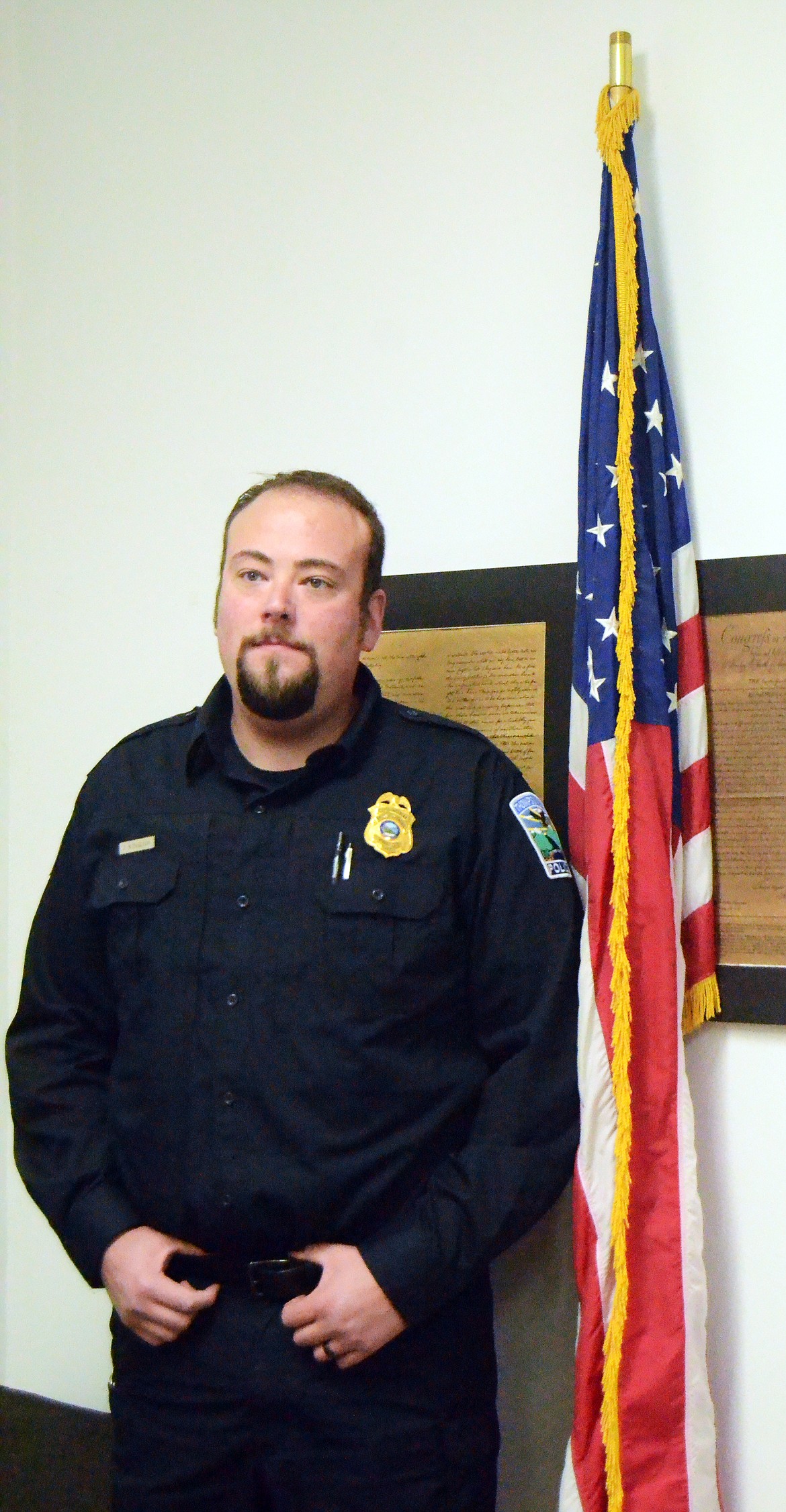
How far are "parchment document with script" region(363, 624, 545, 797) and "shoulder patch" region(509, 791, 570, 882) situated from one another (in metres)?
0.22

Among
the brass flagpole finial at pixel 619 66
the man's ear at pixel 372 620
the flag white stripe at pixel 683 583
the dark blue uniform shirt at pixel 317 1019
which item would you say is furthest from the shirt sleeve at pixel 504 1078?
the brass flagpole finial at pixel 619 66

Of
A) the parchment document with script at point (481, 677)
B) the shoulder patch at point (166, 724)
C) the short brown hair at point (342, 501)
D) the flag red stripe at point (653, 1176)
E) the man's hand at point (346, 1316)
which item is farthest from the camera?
the parchment document with script at point (481, 677)

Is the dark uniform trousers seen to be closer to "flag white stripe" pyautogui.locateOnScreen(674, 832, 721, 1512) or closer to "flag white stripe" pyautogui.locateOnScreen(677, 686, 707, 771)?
"flag white stripe" pyautogui.locateOnScreen(674, 832, 721, 1512)

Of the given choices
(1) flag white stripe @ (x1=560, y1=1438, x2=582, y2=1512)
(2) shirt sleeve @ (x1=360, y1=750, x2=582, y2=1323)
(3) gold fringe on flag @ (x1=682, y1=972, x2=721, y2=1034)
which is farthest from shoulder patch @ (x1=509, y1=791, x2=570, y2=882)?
(1) flag white stripe @ (x1=560, y1=1438, x2=582, y2=1512)

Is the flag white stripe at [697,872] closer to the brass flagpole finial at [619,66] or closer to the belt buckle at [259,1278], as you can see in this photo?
the belt buckle at [259,1278]

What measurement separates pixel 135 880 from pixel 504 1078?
519 millimetres

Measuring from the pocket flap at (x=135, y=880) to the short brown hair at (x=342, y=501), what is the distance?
0.32 metres

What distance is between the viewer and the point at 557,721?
181 centimetres

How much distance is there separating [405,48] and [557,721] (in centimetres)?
110

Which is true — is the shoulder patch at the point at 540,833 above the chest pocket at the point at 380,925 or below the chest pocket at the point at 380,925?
above

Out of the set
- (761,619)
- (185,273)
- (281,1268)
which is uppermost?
(185,273)

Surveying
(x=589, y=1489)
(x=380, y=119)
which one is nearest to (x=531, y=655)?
(x=380, y=119)

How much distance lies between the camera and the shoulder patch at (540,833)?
1.54 metres

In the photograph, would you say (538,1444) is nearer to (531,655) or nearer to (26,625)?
(531,655)
